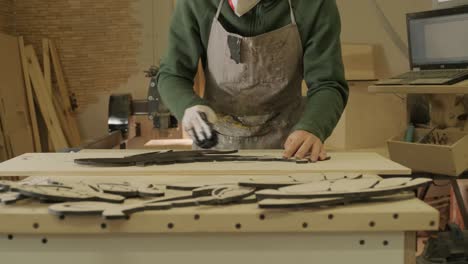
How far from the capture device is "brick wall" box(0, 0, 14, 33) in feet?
14.3

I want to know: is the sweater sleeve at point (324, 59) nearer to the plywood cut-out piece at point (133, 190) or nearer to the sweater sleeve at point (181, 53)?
the sweater sleeve at point (181, 53)

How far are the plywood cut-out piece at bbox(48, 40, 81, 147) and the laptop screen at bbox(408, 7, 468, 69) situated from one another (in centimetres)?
295

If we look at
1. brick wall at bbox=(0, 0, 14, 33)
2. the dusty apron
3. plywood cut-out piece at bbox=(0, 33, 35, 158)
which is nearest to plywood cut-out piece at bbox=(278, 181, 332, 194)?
the dusty apron

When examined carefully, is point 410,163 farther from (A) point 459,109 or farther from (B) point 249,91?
(B) point 249,91

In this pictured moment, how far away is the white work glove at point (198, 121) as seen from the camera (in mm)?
1478

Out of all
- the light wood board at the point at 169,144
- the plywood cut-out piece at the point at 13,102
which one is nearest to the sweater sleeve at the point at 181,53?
the light wood board at the point at 169,144

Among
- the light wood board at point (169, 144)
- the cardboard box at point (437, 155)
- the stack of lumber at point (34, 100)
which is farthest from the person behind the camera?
the stack of lumber at point (34, 100)

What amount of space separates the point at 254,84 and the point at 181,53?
28cm

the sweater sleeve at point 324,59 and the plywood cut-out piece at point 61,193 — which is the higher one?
the sweater sleeve at point 324,59

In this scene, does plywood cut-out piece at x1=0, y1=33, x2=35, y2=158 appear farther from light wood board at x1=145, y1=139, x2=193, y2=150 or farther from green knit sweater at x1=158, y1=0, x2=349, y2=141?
green knit sweater at x1=158, y1=0, x2=349, y2=141

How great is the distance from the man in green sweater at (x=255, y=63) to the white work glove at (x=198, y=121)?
0.07 m

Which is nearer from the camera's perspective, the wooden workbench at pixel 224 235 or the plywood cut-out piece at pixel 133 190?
the wooden workbench at pixel 224 235

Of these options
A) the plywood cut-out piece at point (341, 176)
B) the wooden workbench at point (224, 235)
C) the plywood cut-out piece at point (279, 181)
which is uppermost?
the plywood cut-out piece at point (279, 181)

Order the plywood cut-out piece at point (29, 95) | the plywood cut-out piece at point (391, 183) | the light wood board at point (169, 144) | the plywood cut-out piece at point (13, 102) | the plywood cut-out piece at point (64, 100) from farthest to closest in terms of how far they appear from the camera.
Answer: the plywood cut-out piece at point (64, 100)
the plywood cut-out piece at point (29, 95)
the plywood cut-out piece at point (13, 102)
the light wood board at point (169, 144)
the plywood cut-out piece at point (391, 183)
